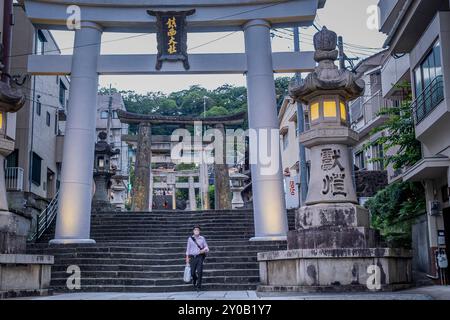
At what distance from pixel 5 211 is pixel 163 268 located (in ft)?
13.8

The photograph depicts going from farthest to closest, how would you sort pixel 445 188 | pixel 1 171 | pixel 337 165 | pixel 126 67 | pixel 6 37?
1. pixel 6 37
2. pixel 126 67
3. pixel 445 188
4. pixel 1 171
5. pixel 337 165

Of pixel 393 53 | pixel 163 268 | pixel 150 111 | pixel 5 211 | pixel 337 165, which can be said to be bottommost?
pixel 163 268

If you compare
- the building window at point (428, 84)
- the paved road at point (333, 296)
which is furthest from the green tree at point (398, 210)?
the paved road at point (333, 296)

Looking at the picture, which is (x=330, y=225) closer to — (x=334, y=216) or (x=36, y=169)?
(x=334, y=216)

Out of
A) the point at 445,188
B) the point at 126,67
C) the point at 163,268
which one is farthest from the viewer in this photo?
the point at 126,67

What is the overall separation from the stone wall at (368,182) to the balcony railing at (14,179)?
A: 14.5 metres

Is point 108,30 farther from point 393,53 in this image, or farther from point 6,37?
point 393,53

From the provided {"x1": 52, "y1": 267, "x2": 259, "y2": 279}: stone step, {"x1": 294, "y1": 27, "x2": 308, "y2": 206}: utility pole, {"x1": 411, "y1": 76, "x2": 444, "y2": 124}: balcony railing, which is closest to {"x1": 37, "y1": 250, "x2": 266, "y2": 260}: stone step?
{"x1": 52, "y1": 267, "x2": 259, "y2": 279}: stone step

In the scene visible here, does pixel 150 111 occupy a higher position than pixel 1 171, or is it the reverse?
pixel 150 111

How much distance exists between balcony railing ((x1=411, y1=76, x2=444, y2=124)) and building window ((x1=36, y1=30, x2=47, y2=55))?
16649 mm

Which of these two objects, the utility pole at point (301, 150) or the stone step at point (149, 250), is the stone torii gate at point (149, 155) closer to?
the utility pole at point (301, 150)

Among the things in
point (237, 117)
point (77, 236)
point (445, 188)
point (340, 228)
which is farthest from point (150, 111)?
point (340, 228)

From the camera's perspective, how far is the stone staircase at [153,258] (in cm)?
1261

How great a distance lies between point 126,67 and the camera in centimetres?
1739
